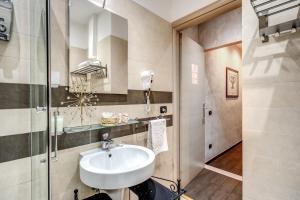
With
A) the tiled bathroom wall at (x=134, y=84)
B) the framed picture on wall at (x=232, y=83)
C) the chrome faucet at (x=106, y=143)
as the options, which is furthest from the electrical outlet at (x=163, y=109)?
the framed picture on wall at (x=232, y=83)

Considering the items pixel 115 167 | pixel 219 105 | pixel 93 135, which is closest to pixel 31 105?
pixel 93 135

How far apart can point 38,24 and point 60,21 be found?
8.1 inches

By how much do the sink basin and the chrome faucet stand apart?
29mm

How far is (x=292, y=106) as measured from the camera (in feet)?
3.79

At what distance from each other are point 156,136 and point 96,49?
1004mm

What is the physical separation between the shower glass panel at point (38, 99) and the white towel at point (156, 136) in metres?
0.94

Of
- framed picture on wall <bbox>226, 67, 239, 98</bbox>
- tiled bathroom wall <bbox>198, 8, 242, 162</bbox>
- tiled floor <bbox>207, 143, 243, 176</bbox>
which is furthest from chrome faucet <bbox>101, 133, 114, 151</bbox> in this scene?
framed picture on wall <bbox>226, 67, 239, 98</bbox>

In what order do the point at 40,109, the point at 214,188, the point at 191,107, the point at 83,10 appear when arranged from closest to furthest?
1. the point at 40,109
2. the point at 83,10
3. the point at 214,188
4. the point at 191,107

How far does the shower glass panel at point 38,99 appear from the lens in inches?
35.0

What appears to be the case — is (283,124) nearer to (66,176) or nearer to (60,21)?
(66,176)

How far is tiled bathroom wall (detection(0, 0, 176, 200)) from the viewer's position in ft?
2.93

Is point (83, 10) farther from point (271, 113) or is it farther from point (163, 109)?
point (271, 113)

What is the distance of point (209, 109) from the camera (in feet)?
9.24

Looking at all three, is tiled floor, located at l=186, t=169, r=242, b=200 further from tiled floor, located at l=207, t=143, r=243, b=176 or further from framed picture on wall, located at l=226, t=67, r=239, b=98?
framed picture on wall, located at l=226, t=67, r=239, b=98
